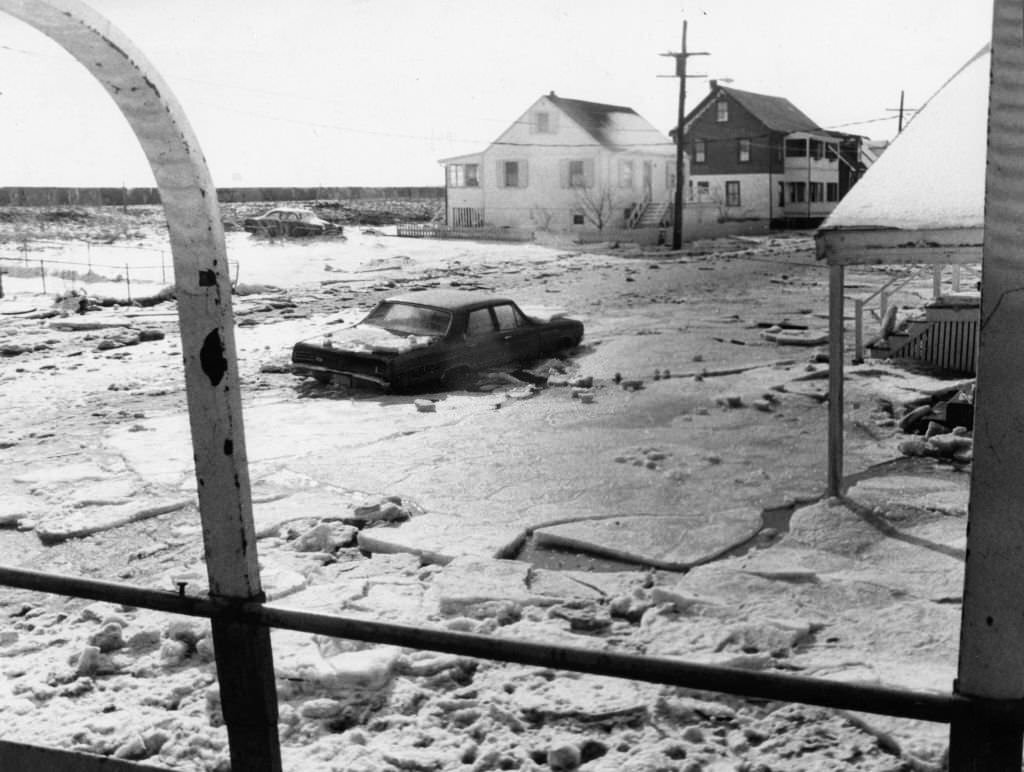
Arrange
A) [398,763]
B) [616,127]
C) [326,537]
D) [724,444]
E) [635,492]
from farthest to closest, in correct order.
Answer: [616,127] → [724,444] → [635,492] → [326,537] → [398,763]

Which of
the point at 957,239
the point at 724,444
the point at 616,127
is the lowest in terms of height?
the point at 724,444

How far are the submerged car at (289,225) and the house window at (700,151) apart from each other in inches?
959

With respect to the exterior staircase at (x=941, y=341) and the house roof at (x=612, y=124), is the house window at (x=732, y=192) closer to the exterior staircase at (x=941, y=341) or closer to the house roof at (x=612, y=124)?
the house roof at (x=612, y=124)

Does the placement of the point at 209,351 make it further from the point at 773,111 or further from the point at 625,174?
the point at 773,111

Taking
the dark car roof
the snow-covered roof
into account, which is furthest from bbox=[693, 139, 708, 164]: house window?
the snow-covered roof

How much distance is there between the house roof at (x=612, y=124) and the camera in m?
51.0

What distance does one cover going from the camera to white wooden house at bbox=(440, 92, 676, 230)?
4988 cm

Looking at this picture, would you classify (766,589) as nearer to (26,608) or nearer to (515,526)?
(515,526)

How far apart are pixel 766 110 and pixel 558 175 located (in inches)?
649

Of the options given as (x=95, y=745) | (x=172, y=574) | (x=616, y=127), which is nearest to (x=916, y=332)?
(x=172, y=574)

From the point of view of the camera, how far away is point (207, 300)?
7.13ft

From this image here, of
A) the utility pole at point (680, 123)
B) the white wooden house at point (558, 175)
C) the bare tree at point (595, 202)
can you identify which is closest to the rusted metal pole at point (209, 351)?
the utility pole at point (680, 123)

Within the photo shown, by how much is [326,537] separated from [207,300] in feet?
15.7

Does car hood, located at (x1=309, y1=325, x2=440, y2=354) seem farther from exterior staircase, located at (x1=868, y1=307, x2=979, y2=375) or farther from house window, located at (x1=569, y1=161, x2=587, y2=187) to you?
house window, located at (x1=569, y1=161, x2=587, y2=187)
